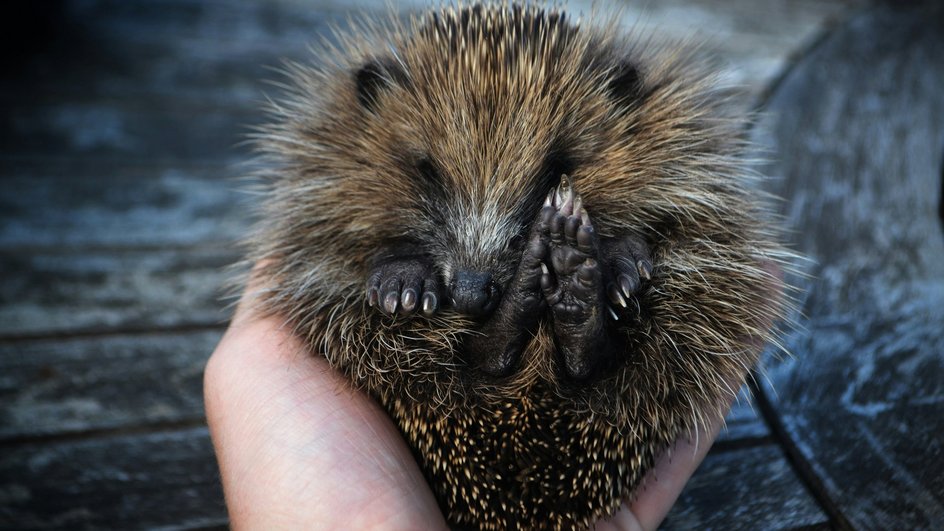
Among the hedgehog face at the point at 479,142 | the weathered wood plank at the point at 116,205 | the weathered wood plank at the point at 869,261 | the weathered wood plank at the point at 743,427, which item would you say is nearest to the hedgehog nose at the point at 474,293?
the hedgehog face at the point at 479,142

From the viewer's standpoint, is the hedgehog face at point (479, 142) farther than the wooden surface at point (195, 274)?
No

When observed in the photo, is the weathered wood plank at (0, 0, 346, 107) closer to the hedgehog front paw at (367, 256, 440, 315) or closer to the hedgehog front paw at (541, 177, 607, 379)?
the hedgehog front paw at (367, 256, 440, 315)

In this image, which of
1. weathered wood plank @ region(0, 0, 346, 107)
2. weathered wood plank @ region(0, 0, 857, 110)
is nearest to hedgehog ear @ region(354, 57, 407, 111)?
weathered wood plank @ region(0, 0, 857, 110)

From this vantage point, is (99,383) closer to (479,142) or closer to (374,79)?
(374,79)

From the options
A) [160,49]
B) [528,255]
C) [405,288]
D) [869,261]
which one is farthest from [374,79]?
[160,49]

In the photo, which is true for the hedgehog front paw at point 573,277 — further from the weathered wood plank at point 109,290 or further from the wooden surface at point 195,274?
the weathered wood plank at point 109,290

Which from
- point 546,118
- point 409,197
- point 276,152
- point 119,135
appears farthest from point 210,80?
point 546,118

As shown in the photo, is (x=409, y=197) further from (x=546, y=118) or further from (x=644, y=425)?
(x=644, y=425)

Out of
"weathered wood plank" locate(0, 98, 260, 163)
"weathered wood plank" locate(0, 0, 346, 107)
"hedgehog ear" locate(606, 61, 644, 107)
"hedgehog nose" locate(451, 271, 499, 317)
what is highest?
"hedgehog ear" locate(606, 61, 644, 107)
